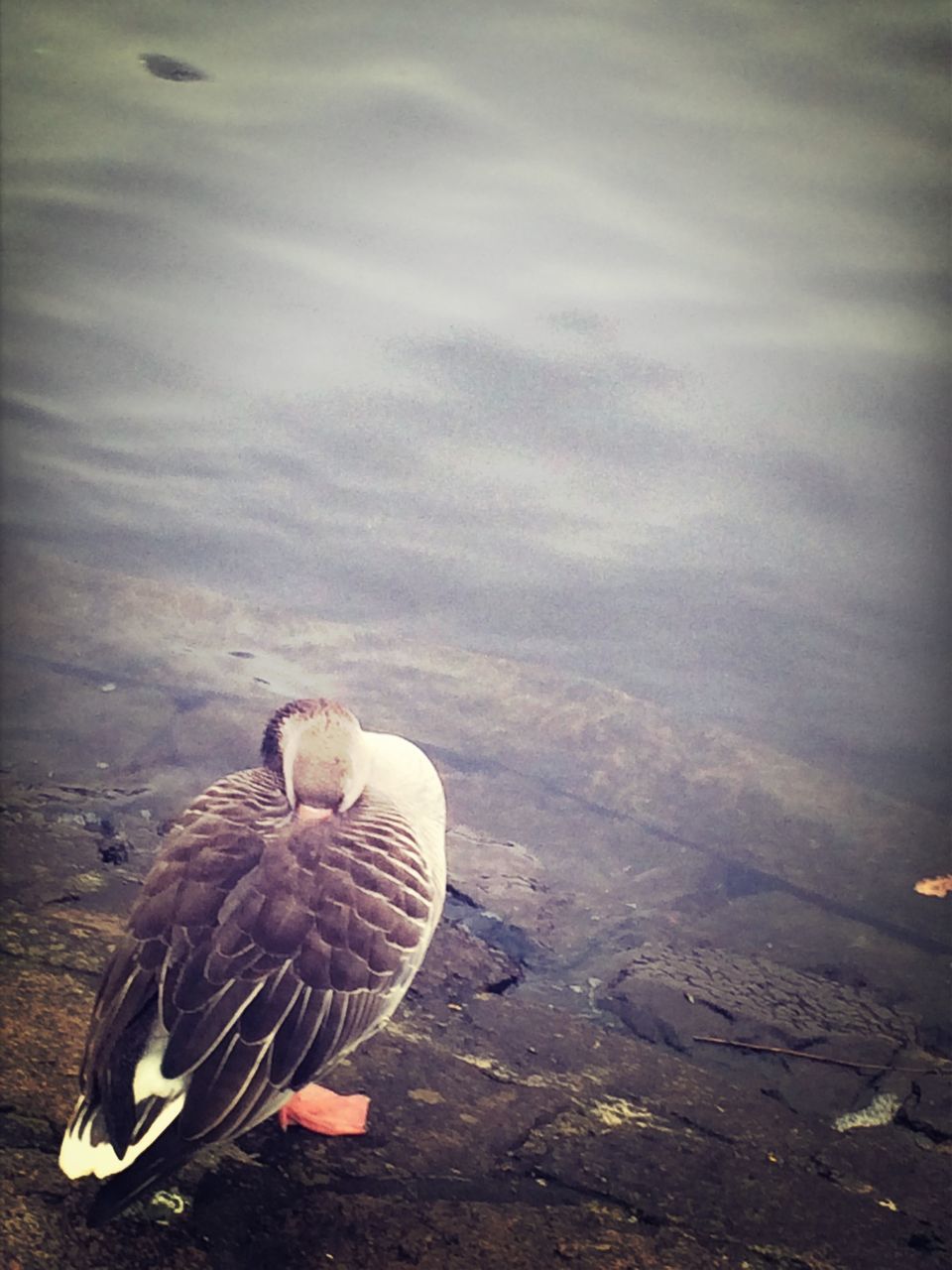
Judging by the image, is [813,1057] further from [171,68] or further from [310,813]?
[171,68]

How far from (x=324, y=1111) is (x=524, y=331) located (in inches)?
64.7

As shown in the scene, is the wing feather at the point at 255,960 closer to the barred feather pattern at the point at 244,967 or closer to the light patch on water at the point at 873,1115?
the barred feather pattern at the point at 244,967

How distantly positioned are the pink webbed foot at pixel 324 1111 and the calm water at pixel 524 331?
3.36ft

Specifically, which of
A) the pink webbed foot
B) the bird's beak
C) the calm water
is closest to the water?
the calm water

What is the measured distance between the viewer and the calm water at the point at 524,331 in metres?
2.29

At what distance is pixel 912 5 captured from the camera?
2.22m

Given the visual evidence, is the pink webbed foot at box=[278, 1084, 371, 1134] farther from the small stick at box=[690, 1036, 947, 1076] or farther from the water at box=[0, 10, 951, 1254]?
the small stick at box=[690, 1036, 947, 1076]

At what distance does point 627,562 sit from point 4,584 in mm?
1496

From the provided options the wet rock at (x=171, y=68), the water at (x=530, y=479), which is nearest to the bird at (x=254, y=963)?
the water at (x=530, y=479)

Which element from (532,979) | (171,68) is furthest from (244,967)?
(171,68)

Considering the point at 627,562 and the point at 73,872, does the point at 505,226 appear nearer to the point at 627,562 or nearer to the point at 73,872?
the point at 627,562

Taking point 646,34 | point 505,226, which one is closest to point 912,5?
point 646,34

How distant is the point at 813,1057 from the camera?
2031mm

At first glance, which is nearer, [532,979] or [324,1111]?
[324,1111]
